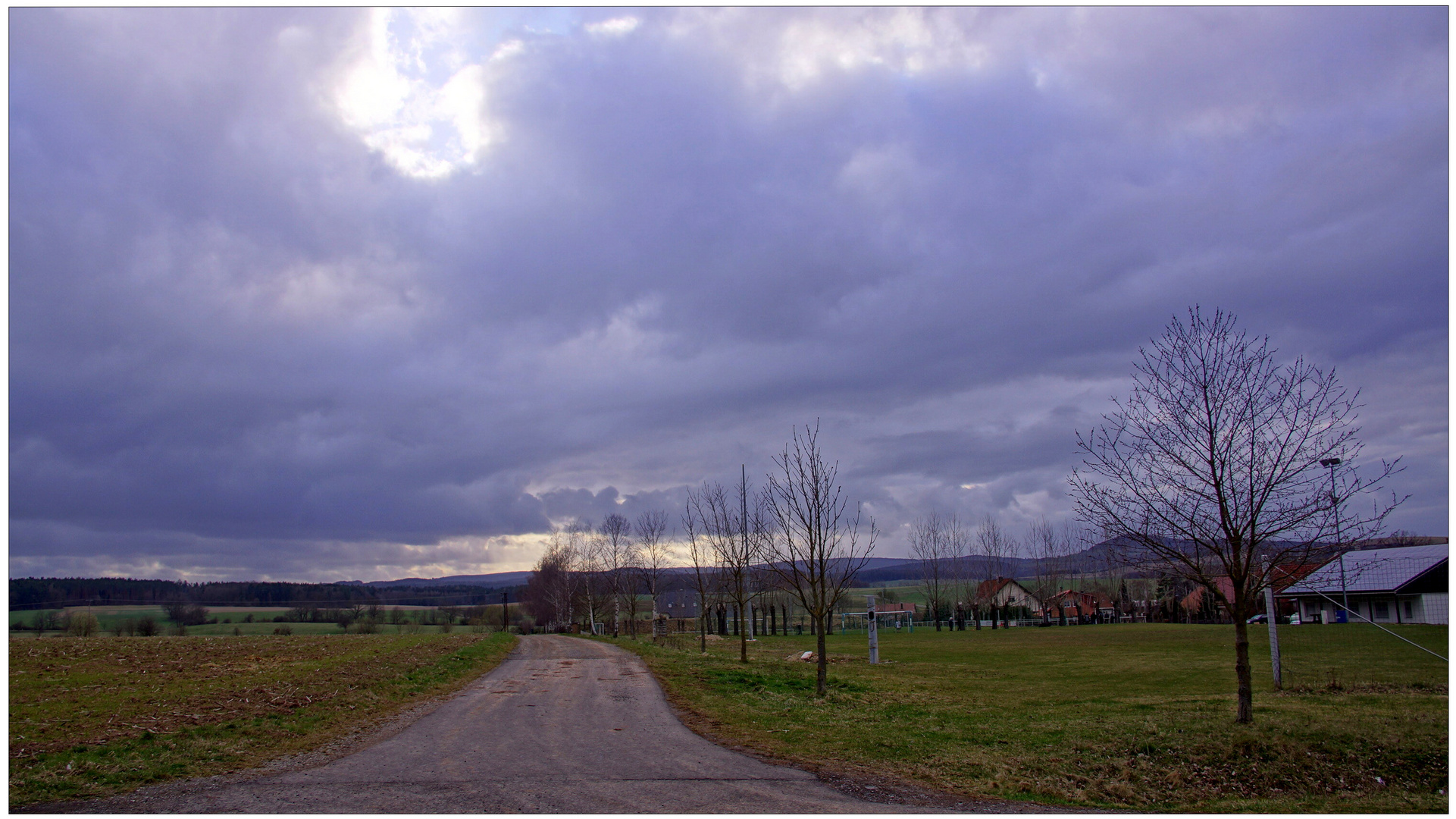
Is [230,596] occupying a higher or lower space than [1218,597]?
lower

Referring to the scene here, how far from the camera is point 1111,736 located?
36.7 feet

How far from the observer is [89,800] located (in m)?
8.15

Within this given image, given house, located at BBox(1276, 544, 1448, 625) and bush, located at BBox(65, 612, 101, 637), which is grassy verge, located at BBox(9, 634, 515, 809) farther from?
house, located at BBox(1276, 544, 1448, 625)

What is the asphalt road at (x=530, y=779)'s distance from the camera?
791 centimetres

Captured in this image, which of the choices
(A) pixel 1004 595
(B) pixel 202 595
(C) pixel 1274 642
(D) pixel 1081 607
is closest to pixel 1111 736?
(C) pixel 1274 642

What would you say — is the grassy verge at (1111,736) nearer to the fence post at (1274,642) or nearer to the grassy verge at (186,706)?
the fence post at (1274,642)

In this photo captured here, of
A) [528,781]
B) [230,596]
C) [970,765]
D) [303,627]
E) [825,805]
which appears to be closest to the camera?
[825,805]

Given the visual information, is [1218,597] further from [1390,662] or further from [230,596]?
[230,596]

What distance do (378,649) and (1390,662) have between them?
3494 cm

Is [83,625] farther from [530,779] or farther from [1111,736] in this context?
[1111,736]

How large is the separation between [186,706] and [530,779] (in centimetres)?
1039

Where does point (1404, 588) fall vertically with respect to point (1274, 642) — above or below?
below

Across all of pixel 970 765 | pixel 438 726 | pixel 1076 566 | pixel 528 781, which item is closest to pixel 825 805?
pixel 970 765

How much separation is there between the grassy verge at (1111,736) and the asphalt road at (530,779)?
1.28m
